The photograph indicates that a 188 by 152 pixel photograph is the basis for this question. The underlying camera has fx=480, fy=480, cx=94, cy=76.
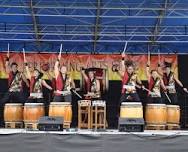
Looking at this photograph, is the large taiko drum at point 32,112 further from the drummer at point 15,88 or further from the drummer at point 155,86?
the drummer at point 155,86

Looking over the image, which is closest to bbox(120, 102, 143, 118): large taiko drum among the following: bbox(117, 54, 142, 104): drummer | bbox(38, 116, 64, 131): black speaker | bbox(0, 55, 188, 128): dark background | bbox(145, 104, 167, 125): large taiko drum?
bbox(117, 54, 142, 104): drummer

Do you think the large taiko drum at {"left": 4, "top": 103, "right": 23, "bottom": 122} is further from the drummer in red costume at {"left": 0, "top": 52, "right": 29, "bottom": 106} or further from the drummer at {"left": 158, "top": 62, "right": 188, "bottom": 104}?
the drummer at {"left": 158, "top": 62, "right": 188, "bottom": 104}

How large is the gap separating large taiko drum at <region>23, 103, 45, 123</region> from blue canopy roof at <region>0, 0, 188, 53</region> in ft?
16.2

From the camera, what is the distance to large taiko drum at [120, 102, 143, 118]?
10.6 metres

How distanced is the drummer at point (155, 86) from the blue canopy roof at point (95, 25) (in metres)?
4.18

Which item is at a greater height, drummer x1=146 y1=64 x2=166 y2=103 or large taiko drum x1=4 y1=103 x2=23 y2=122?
drummer x1=146 y1=64 x2=166 y2=103

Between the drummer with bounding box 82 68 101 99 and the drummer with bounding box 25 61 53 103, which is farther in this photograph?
the drummer with bounding box 82 68 101 99

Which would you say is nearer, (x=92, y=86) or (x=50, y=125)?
(x=50, y=125)

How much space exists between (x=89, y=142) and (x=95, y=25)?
9.34m

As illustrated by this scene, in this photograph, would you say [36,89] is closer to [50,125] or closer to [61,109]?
[61,109]

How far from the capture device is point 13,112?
11.2 meters

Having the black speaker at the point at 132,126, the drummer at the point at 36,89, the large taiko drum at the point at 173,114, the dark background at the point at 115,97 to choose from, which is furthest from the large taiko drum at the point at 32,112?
the large taiko drum at the point at 173,114

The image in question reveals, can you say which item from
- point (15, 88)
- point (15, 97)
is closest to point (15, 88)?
point (15, 88)

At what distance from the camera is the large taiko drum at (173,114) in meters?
11.2
